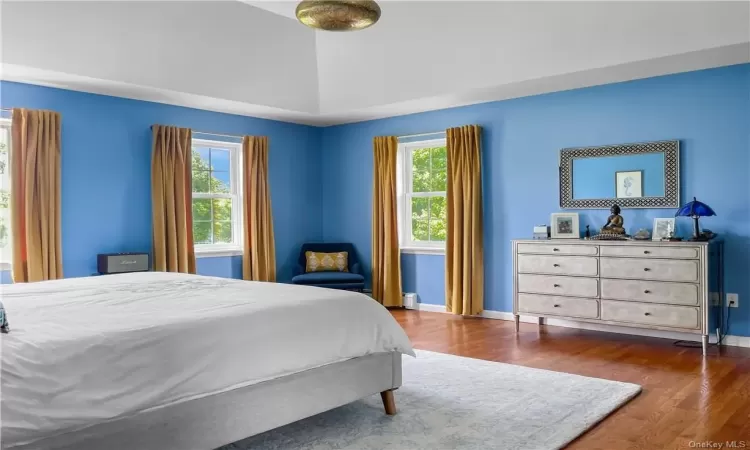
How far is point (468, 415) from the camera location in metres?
3.21

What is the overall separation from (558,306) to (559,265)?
1.18 feet

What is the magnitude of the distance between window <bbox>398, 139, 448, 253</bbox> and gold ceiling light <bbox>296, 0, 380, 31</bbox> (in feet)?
12.3

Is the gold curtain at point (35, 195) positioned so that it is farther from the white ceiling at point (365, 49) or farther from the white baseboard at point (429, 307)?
the white baseboard at point (429, 307)

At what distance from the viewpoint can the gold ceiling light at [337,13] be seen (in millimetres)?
3002

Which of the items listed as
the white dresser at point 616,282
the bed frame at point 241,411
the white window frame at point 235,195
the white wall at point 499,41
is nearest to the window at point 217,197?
the white window frame at point 235,195

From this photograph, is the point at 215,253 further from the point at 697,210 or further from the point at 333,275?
the point at 697,210

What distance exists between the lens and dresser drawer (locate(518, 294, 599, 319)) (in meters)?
5.20

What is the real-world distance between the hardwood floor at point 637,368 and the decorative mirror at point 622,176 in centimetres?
118

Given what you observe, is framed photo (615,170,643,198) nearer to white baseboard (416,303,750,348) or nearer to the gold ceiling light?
white baseboard (416,303,750,348)

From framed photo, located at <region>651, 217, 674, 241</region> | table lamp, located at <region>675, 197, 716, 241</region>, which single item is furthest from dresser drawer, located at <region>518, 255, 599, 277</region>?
table lamp, located at <region>675, 197, 716, 241</region>

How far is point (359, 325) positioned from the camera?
3043 mm

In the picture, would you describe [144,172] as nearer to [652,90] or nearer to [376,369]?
[376,369]

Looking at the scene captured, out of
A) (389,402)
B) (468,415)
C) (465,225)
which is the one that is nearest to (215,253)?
(465,225)

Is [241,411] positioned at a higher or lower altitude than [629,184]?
lower
